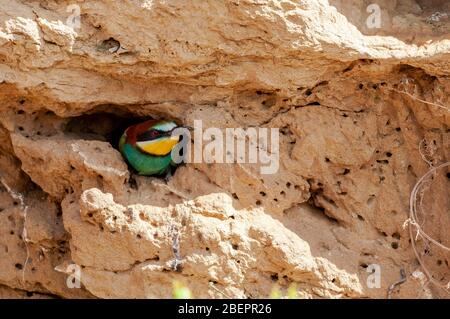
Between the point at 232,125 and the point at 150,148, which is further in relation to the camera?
the point at 150,148

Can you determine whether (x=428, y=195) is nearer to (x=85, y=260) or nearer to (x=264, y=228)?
(x=264, y=228)

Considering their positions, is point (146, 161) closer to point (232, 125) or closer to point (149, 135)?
point (149, 135)

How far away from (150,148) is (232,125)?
1.32ft

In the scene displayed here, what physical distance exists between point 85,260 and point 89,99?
0.69m

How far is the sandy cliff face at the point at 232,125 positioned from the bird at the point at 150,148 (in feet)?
0.20

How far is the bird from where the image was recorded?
380 cm

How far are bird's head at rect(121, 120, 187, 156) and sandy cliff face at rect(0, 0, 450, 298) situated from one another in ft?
0.17

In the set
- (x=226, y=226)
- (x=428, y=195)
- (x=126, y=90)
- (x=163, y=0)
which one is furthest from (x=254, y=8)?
(x=428, y=195)

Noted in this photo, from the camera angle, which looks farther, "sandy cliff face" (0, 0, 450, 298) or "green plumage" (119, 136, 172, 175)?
"green plumage" (119, 136, 172, 175)

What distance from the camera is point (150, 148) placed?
3.85 meters

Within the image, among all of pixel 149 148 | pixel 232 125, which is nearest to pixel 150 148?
pixel 149 148

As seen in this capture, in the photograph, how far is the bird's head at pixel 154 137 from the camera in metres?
3.79

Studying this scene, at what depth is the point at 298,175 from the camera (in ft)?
12.2

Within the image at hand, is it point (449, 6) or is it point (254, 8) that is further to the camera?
point (449, 6)
